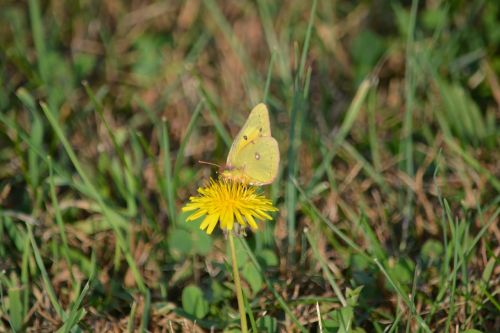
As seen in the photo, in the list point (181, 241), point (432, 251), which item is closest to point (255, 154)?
point (181, 241)

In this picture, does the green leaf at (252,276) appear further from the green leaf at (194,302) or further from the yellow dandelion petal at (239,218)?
the yellow dandelion petal at (239,218)

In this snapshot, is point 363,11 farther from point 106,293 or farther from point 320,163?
point 106,293

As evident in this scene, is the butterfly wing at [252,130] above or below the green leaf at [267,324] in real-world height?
above

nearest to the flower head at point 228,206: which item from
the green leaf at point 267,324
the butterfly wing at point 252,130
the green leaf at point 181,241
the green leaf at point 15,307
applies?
the butterfly wing at point 252,130

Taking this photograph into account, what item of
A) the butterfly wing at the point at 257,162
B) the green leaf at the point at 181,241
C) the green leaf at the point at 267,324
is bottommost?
the green leaf at the point at 267,324

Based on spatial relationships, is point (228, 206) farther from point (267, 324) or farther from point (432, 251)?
point (432, 251)

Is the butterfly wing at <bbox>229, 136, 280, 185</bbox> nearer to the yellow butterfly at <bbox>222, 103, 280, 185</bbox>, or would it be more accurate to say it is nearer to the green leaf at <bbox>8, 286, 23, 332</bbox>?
the yellow butterfly at <bbox>222, 103, 280, 185</bbox>
